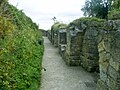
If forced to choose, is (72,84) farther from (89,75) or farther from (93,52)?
(93,52)

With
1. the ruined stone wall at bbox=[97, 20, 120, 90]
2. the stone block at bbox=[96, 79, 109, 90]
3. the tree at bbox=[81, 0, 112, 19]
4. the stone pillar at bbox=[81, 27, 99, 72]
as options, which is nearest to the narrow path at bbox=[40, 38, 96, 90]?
the stone pillar at bbox=[81, 27, 99, 72]

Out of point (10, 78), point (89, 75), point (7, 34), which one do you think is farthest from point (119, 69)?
point (89, 75)

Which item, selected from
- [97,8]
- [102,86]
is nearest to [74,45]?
[102,86]

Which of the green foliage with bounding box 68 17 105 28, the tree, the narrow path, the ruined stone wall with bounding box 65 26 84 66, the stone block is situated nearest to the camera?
the stone block

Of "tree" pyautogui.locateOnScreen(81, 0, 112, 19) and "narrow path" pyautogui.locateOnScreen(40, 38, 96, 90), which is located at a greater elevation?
"tree" pyautogui.locateOnScreen(81, 0, 112, 19)

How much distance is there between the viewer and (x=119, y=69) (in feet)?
16.0

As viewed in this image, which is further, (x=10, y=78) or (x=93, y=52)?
(x=93, y=52)

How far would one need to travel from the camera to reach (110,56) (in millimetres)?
5336

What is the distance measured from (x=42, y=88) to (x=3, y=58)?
85.6 inches

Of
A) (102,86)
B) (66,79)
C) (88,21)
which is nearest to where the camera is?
Result: (102,86)

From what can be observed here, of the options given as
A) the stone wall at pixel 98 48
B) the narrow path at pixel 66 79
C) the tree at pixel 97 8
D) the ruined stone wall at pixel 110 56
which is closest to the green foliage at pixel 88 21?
the stone wall at pixel 98 48

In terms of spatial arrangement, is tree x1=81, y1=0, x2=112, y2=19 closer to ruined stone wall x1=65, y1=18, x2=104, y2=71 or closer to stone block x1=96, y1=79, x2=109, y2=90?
ruined stone wall x1=65, y1=18, x2=104, y2=71

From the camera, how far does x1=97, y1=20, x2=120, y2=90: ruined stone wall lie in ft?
16.4

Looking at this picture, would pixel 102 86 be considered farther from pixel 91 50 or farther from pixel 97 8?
pixel 97 8
